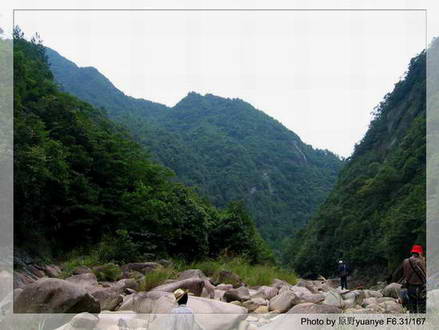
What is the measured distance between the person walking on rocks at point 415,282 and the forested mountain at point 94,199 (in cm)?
853

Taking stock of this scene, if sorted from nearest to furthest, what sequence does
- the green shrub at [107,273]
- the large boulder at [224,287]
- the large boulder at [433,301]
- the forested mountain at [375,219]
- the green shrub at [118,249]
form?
the large boulder at [433,301]
the large boulder at [224,287]
the green shrub at [107,273]
the green shrub at [118,249]
the forested mountain at [375,219]

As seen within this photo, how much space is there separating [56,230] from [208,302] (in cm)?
863

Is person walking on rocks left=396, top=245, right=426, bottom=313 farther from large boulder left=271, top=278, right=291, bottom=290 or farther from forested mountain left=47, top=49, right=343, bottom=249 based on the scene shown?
forested mountain left=47, top=49, right=343, bottom=249

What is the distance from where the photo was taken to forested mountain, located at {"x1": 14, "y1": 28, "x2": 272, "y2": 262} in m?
13.0

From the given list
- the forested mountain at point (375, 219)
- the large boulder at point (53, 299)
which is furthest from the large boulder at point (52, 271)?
the forested mountain at point (375, 219)

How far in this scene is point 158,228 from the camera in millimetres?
16484

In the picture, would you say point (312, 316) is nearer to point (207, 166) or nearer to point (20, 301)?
point (20, 301)

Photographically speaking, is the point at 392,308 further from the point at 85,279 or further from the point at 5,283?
the point at 5,283

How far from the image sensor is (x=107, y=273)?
10875 mm

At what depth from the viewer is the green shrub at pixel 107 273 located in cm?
1075

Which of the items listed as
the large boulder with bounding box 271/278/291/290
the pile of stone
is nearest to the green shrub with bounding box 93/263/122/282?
the pile of stone

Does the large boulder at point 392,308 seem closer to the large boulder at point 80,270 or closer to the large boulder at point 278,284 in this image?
the large boulder at point 278,284

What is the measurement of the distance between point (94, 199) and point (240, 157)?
1329 cm

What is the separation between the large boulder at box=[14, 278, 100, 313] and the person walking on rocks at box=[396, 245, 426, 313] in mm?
4144
